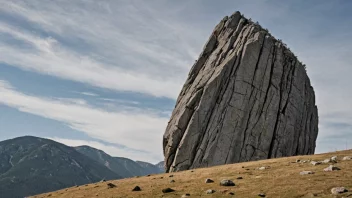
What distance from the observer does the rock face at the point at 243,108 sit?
9031cm

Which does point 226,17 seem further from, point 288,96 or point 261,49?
point 288,96

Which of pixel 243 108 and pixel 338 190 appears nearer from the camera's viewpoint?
pixel 338 190

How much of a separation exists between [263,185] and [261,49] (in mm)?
72897

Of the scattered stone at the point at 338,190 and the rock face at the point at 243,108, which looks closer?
the scattered stone at the point at 338,190

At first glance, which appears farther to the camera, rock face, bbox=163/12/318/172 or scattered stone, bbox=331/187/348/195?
Answer: rock face, bbox=163/12/318/172

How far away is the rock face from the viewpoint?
90.3 m

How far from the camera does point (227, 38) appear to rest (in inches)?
4390

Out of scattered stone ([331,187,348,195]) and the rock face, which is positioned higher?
the rock face

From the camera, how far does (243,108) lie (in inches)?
3716

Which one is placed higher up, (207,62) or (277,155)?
(207,62)

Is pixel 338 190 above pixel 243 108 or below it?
below

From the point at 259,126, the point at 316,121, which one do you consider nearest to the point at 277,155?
the point at 259,126

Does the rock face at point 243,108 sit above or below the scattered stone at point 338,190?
above

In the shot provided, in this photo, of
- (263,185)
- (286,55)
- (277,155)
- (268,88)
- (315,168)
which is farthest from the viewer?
(286,55)
